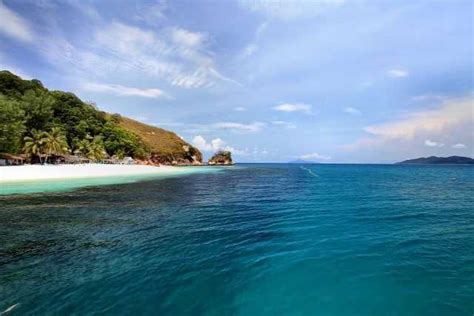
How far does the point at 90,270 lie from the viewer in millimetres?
10016

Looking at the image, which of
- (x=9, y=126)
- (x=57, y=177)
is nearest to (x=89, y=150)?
(x=9, y=126)

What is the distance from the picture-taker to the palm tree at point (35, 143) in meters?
64.4

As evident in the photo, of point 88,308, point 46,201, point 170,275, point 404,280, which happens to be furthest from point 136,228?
point 46,201

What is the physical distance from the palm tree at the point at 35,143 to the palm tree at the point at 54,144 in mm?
930

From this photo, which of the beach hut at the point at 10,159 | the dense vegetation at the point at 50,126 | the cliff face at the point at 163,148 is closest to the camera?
the dense vegetation at the point at 50,126

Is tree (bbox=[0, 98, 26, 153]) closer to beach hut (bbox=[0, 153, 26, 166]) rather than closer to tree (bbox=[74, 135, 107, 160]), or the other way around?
beach hut (bbox=[0, 153, 26, 166])

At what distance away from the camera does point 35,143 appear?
64.8 metres

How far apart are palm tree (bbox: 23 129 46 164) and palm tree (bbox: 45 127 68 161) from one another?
0.93 meters

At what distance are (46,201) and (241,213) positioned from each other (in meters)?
18.6

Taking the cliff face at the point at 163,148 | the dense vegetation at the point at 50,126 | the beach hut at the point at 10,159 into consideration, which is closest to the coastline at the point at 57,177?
the dense vegetation at the point at 50,126

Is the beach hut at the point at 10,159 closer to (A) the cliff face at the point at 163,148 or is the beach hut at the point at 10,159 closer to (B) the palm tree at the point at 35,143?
(B) the palm tree at the point at 35,143

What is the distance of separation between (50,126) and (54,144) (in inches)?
434

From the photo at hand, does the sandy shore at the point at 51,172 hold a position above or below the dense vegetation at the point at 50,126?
below

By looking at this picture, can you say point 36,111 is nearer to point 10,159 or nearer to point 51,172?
point 10,159
